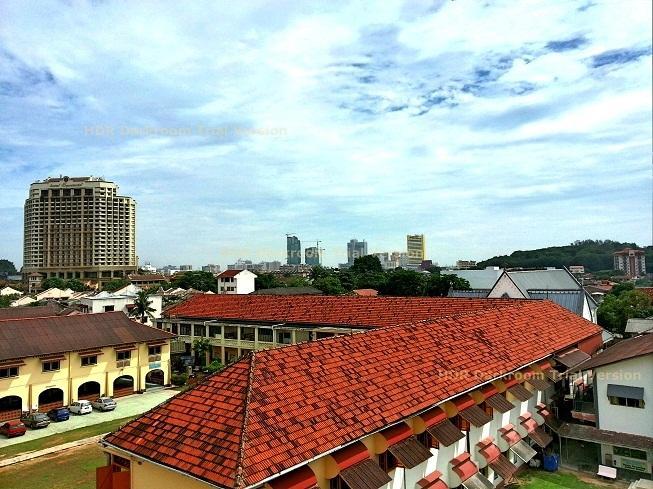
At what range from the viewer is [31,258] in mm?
146750

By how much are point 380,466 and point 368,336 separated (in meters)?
5.71

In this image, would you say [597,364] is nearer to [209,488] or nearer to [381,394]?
[381,394]

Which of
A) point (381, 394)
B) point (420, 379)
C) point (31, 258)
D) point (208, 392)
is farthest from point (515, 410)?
point (31, 258)

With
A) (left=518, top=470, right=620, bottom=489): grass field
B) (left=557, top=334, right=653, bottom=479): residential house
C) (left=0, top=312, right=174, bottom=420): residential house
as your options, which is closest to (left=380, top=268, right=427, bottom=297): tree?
(left=0, top=312, right=174, bottom=420): residential house

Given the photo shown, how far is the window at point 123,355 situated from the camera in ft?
124

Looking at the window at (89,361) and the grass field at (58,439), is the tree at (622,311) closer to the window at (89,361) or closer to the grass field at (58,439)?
the grass field at (58,439)

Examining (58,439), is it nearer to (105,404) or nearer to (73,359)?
(105,404)

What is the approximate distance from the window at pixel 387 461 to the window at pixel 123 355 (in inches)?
1139

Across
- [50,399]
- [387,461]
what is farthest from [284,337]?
[387,461]

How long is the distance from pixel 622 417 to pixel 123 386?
113 ft

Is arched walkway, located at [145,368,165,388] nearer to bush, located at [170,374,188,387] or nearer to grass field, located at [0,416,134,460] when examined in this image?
bush, located at [170,374,188,387]

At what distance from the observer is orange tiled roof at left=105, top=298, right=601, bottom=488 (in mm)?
11742

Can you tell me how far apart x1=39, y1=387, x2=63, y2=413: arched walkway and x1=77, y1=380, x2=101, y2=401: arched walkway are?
1.41m

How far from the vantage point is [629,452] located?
2144 centimetres
